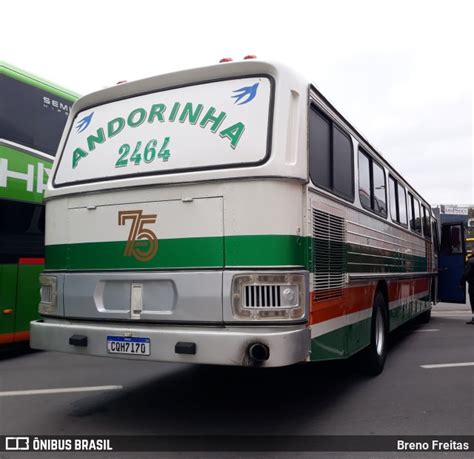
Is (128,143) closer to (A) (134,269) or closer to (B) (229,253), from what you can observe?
(A) (134,269)

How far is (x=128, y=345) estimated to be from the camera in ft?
13.8

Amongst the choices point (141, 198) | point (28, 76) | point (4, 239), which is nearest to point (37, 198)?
point (4, 239)

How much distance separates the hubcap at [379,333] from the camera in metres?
6.39

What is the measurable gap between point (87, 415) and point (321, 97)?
11.9ft

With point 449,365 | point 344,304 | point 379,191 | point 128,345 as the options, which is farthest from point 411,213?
point 128,345

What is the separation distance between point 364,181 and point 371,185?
405mm

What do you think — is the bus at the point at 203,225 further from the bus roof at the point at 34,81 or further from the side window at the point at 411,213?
the side window at the point at 411,213

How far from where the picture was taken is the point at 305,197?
421 cm

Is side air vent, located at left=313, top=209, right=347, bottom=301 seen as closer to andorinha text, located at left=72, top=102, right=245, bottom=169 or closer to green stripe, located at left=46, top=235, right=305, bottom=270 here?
green stripe, located at left=46, top=235, right=305, bottom=270

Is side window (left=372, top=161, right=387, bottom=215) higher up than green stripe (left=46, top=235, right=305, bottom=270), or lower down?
Result: higher up

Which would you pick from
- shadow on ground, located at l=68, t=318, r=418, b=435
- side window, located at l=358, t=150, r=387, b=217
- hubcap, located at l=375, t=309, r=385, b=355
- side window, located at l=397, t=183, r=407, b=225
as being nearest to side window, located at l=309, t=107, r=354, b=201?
side window, located at l=358, t=150, r=387, b=217

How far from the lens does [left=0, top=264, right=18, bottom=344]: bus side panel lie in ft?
23.3

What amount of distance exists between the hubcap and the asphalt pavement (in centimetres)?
33

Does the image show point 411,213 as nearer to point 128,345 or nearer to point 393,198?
point 393,198
